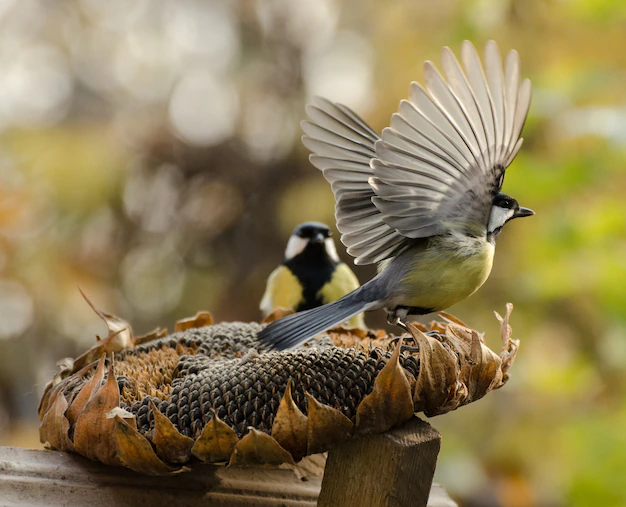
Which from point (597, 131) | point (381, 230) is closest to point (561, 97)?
point (597, 131)

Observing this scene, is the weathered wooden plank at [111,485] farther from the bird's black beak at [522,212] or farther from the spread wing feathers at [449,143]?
the bird's black beak at [522,212]

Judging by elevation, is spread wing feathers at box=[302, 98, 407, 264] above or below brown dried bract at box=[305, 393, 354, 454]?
above

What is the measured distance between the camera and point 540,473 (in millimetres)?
5398

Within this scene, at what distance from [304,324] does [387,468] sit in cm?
33

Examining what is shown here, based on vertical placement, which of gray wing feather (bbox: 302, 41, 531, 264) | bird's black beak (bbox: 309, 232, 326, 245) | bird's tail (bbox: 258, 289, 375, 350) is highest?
gray wing feather (bbox: 302, 41, 531, 264)

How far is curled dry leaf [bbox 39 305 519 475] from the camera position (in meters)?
1.07

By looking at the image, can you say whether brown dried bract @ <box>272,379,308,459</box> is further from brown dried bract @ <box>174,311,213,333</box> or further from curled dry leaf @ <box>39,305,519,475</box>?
brown dried bract @ <box>174,311,213,333</box>

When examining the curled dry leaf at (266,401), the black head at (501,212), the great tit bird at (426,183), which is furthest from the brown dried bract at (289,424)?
the black head at (501,212)

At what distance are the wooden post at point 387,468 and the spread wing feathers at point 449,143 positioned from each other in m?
0.43

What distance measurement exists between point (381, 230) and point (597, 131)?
9.03ft

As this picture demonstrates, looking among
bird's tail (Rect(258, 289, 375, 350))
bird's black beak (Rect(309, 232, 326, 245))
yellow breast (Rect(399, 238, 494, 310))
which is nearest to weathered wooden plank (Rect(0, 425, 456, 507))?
bird's tail (Rect(258, 289, 375, 350))

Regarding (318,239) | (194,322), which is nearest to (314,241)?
(318,239)

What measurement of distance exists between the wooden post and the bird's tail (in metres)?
0.21

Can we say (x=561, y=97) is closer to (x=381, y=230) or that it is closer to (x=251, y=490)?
(x=381, y=230)
